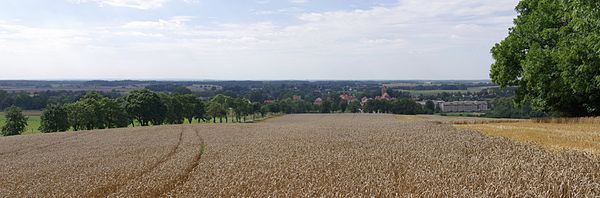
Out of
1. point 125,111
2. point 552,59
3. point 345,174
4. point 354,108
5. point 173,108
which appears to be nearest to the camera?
point 345,174

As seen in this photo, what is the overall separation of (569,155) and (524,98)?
24401 millimetres

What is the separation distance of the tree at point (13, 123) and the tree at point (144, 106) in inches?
682

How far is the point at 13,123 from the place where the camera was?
3322 inches

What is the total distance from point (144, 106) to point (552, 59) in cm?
7194

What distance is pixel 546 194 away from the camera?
905cm

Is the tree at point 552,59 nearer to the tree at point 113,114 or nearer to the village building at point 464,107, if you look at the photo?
the tree at point 113,114

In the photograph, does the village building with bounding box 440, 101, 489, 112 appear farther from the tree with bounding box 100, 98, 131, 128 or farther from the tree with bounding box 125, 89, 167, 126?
the tree with bounding box 100, 98, 131, 128

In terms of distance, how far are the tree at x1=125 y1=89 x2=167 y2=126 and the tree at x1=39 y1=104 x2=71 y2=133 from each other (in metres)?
10.1

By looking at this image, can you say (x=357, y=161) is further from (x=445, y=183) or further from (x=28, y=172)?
(x=28, y=172)

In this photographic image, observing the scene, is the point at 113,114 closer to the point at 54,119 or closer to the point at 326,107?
the point at 54,119

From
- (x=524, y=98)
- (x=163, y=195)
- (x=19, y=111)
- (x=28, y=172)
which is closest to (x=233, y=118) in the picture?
(x=19, y=111)

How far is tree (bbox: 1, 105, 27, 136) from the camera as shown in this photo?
84.2 metres

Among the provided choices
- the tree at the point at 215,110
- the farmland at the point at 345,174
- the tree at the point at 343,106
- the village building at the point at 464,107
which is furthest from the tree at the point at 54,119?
the village building at the point at 464,107

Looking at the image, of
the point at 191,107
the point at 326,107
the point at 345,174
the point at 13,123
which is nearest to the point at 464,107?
the point at 326,107
